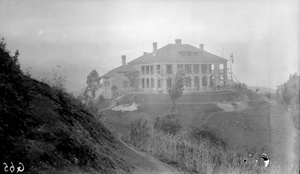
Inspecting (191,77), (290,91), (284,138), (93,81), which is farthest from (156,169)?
(290,91)

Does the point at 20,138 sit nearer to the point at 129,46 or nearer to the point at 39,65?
the point at 39,65

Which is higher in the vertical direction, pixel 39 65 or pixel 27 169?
pixel 39 65

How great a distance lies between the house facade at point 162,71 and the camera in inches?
653

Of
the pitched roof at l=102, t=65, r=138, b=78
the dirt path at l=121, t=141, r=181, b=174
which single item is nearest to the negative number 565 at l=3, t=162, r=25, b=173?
the dirt path at l=121, t=141, r=181, b=174

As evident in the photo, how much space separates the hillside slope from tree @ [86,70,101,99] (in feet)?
20.8

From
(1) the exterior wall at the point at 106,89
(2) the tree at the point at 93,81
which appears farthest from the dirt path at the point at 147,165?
(1) the exterior wall at the point at 106,89

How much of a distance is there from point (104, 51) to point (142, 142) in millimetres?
5024

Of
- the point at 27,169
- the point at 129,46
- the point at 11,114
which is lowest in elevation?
the point at 27,169

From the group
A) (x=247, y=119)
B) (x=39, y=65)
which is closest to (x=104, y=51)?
(x=39, y=65)

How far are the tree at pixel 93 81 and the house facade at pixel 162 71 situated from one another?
0.50 m

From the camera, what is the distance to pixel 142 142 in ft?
34.6

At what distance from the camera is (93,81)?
14477mm

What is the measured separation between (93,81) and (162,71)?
5824 millimetres

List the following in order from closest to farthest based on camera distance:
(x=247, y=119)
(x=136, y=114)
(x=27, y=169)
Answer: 1. (x=27, y=169)
2. (x=136, y=114)
3. (x=247, y=119)
